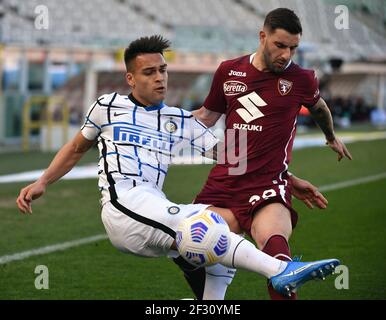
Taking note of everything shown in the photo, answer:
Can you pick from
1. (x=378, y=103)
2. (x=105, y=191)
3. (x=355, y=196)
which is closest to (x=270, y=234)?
(x=105, y=191)

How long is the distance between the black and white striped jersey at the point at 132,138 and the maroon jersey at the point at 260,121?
0.44 meters

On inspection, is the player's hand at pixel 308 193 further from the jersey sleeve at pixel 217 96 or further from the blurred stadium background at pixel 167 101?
the blurred stadium background at pixel 167 101

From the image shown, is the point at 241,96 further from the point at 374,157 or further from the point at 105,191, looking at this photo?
the point at 374,157

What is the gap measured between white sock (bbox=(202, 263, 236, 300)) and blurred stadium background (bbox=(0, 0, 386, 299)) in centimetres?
121

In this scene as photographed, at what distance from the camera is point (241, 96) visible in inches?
257

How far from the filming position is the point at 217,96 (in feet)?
22.0

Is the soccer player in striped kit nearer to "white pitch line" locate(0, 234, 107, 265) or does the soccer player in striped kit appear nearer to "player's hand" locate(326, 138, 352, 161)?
"player's hand" locate(326, 138, 352, 161)

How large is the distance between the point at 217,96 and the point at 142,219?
1291 millimetres

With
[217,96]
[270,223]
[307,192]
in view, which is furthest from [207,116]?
[270,223]

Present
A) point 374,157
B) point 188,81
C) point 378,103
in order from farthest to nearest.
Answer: point 378,103 < point 188,81 < point 374,157

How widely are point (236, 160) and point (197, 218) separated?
0.91 metres

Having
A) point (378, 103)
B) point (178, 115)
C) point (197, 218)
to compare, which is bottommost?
point (378, 103)

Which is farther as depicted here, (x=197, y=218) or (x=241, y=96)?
(x=241, y=96)
